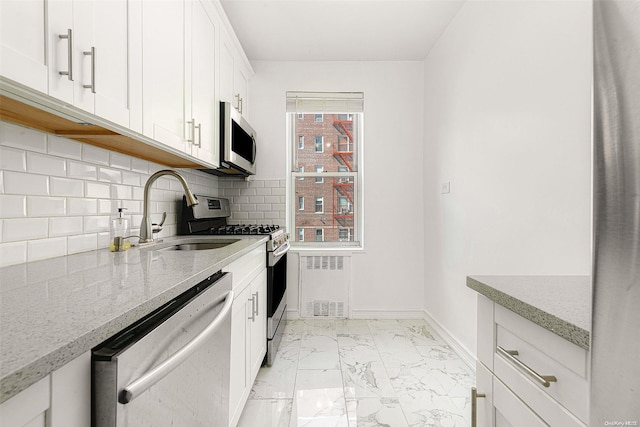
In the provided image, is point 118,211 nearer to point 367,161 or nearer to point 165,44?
point 165,44

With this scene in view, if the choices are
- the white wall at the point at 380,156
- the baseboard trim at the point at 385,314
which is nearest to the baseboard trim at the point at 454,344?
the baseboard trim at the point at 385,314

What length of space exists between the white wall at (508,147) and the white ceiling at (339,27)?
0.74 feet

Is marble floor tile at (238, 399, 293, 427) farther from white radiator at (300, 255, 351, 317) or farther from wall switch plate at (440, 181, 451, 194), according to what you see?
wall switch plate at (440, 181, 451, 194)

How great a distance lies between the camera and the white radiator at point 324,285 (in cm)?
318

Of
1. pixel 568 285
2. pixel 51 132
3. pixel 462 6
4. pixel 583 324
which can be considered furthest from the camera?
pixel 462 6

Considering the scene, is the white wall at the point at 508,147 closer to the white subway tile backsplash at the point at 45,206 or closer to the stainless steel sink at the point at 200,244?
the stainless steel sink at the point at 200,244

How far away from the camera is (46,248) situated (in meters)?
1.16

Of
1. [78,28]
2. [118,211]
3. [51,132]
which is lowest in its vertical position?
[118,211]

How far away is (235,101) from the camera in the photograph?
8.51 ft

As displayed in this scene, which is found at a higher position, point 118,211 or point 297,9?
point 297,9

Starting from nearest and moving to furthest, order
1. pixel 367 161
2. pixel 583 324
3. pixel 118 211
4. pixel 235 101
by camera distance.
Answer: pixel 583 324 → pixel 118 211 → pixel 235 101 → pixel 367 161

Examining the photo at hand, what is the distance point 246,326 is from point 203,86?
55.6 inches

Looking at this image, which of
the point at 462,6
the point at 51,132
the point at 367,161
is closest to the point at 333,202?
the point at 367,161

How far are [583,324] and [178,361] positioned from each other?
0.83 m
